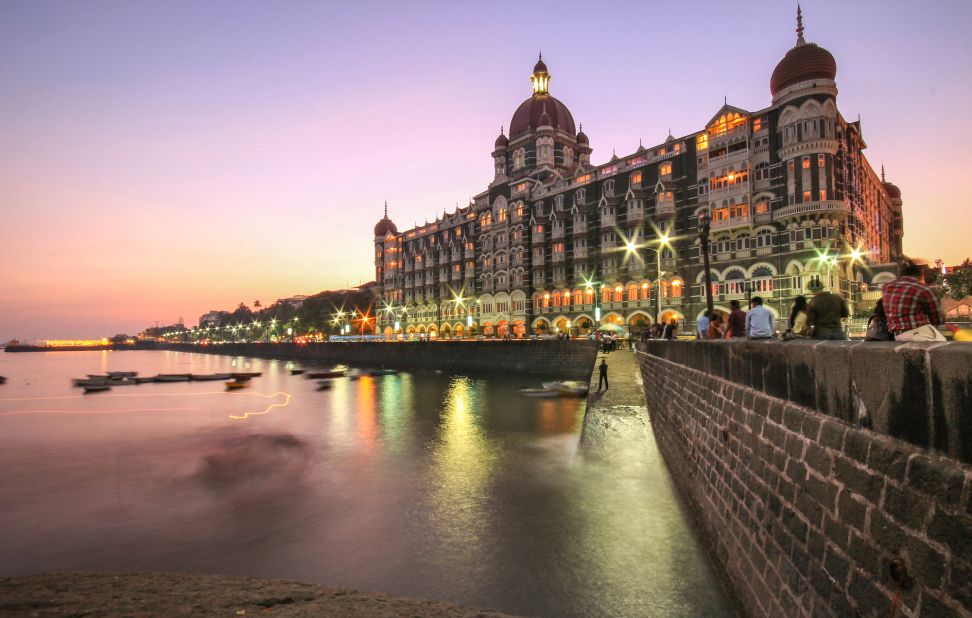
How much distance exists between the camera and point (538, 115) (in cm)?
7569

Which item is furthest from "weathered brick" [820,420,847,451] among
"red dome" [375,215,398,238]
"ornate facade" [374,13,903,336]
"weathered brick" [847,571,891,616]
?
"red dome" [375,215,398,238]

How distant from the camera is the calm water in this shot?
921 centimetres

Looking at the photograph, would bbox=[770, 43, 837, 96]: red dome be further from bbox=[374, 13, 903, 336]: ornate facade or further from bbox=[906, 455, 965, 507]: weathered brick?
bbox=[906, 455, 965, 507]: weathered brick

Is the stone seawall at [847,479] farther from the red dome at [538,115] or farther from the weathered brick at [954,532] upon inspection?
the red dome at [538,115]

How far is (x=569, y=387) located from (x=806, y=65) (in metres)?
33.0

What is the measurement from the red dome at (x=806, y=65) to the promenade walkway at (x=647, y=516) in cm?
3600

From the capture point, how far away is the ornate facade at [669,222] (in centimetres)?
4159

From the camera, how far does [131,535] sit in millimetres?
11867

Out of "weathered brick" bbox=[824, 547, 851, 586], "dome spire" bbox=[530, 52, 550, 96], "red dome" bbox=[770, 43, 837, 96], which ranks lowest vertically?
"weathered brick" bbox=[824, 547, 851, 586]

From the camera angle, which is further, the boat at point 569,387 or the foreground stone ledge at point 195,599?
the boat at point 569,387

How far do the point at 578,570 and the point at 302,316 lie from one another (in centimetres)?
13419

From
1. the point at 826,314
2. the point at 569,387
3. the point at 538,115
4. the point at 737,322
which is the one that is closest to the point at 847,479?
the point at 826,314

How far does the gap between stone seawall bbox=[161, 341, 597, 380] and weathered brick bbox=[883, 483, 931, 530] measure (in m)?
39.4

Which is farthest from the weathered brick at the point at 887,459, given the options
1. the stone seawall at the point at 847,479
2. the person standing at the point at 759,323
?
the person standing at the point at 759,323
